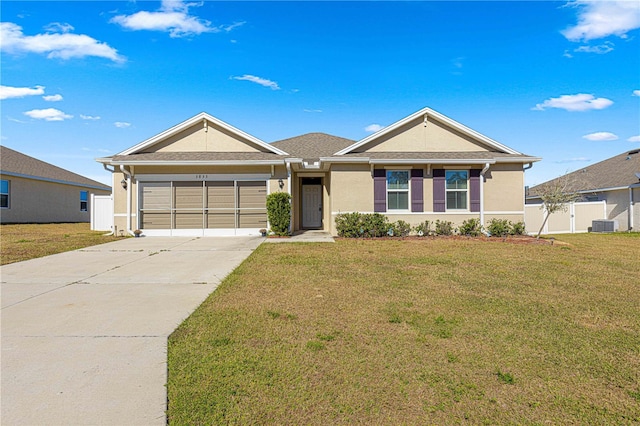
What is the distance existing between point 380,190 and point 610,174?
17.2 m

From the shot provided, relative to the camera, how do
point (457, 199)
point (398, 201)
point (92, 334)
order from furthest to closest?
point (457, 199), point (398, 201), point (92, 334)

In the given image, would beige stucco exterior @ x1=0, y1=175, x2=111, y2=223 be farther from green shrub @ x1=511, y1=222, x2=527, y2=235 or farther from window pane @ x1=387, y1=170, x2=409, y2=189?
green shrub @ x1=511, y1=222, x2=527, y2=235

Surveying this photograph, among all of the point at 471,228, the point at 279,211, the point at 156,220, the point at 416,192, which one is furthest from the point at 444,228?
the point at 156,220

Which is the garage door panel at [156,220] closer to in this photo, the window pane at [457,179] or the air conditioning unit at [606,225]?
the window pane at [457,179]

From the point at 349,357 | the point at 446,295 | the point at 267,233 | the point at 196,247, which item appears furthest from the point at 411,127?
the point at 349,357

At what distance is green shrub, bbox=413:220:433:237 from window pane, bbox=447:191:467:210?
135 centimetres

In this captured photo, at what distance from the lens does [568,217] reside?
59.9ft

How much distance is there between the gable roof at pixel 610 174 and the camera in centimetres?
1938

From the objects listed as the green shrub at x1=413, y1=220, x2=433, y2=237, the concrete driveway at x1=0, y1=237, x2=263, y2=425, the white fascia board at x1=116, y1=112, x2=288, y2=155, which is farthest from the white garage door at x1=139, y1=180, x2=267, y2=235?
the green shrub at x1=413, y1=220, x2=433, y2=237

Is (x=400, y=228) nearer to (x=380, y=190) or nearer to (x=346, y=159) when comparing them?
(x=380, y=190)

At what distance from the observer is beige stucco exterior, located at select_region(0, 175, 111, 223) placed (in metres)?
21.5

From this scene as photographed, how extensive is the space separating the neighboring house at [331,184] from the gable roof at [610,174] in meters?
7.00

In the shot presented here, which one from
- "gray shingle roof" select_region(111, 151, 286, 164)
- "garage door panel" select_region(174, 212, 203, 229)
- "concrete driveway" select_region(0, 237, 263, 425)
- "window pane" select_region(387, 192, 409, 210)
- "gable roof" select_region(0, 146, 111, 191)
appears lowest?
"concrete driveway" select_region(0, 237, 263, 425)

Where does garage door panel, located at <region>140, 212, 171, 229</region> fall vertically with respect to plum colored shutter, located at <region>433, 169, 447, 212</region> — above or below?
below
